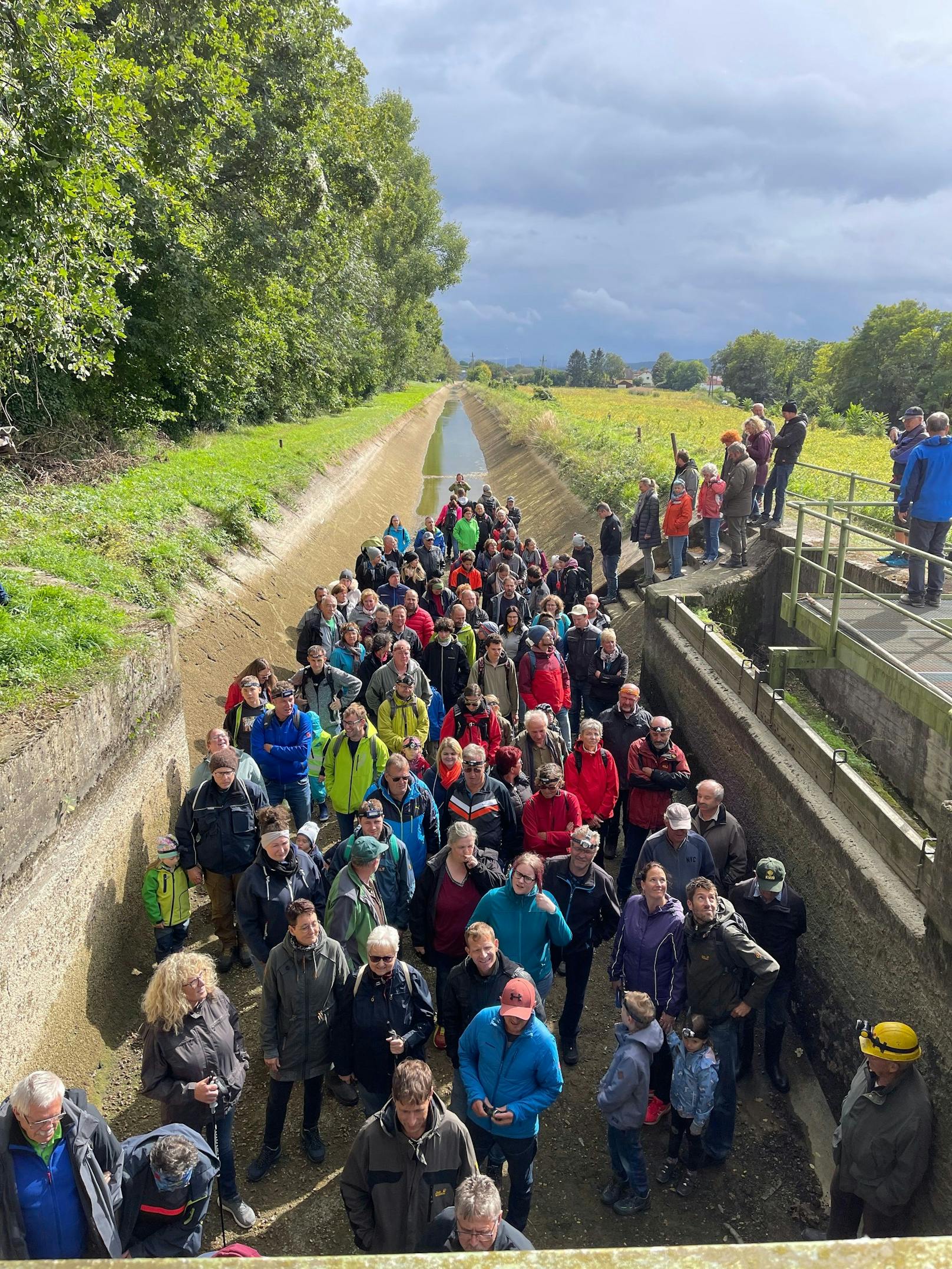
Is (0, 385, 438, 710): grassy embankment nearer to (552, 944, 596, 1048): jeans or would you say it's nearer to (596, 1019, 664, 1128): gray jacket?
(552, 944, 596, 1048): jeans

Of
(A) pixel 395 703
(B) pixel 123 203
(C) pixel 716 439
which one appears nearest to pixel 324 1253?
(A) pixel 395 703

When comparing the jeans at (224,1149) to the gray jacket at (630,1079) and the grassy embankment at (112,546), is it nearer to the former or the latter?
the gray jacket at (630,1079)

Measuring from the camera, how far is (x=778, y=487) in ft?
44.6

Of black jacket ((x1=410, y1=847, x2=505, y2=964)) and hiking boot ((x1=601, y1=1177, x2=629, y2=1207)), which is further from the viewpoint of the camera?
black jacket ((x1=410, y1=847, x2=505, y2=964))

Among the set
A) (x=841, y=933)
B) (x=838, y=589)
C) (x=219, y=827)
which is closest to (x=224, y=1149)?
(x=219, y=827)

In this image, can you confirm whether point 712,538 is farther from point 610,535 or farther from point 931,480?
point 931,480

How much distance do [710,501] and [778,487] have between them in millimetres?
1136

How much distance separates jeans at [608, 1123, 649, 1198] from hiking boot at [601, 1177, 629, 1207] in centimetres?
7

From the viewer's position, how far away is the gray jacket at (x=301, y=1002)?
4.91m

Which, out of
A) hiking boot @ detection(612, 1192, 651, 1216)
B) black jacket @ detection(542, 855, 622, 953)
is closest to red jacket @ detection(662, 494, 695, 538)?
black jacket @ detection(542, 855, 622, 953)

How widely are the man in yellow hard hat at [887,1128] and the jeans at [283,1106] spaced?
304 cm

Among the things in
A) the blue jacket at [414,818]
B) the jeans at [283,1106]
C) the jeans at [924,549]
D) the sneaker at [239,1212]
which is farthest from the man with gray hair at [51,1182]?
the jeans at [924,549]

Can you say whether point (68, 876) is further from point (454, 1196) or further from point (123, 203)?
point (123, 203)

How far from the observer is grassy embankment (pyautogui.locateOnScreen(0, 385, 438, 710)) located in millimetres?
7441
